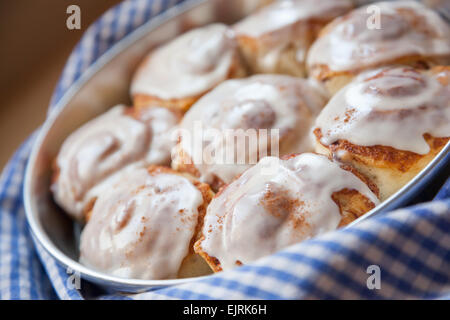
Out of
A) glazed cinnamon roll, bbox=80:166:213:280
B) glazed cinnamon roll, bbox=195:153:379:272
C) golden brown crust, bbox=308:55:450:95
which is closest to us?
glazed cinnamon roll, bbox=195:153:379:272

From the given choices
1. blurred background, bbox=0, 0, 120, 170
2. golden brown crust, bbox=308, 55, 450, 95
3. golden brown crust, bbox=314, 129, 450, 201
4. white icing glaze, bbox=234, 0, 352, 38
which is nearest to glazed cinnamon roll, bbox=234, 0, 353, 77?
white icing glaze, bbox=234, 0, 352, 38

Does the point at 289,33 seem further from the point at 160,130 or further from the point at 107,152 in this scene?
the point at 107,152

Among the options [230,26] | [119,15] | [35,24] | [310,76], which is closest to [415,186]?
[310,76]

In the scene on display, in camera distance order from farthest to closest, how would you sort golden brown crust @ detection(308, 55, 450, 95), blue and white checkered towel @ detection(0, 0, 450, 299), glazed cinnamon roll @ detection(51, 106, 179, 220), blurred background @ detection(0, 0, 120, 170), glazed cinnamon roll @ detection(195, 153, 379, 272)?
blurred background @ detection(0, 0, 120, 170) < glazed cinnamon roll @ detection(51, 106, 179, 220) < golden brown crust @ detection(308, 55, 450, 95) < glazed cinnamon roll @ detection(195, 153, 379, 272) < blue and white checkered towel @ detection(0, 0, 450, 299)

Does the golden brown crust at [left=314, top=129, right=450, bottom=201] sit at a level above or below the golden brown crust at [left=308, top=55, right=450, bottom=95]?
below

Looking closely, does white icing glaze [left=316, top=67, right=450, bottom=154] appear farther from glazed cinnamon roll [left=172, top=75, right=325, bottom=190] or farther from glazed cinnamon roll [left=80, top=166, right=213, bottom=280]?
glazed cinnamon roll [left=80, top=166, right=213, bottom=280]

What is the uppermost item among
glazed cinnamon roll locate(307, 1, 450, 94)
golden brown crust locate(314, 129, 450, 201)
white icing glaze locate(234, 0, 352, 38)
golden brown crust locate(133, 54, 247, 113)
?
white icing glaze locate(234, 0, 352, 38)

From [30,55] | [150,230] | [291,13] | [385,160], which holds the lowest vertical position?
[150,230]

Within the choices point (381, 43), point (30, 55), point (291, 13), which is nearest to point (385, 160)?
point (381, 43)
